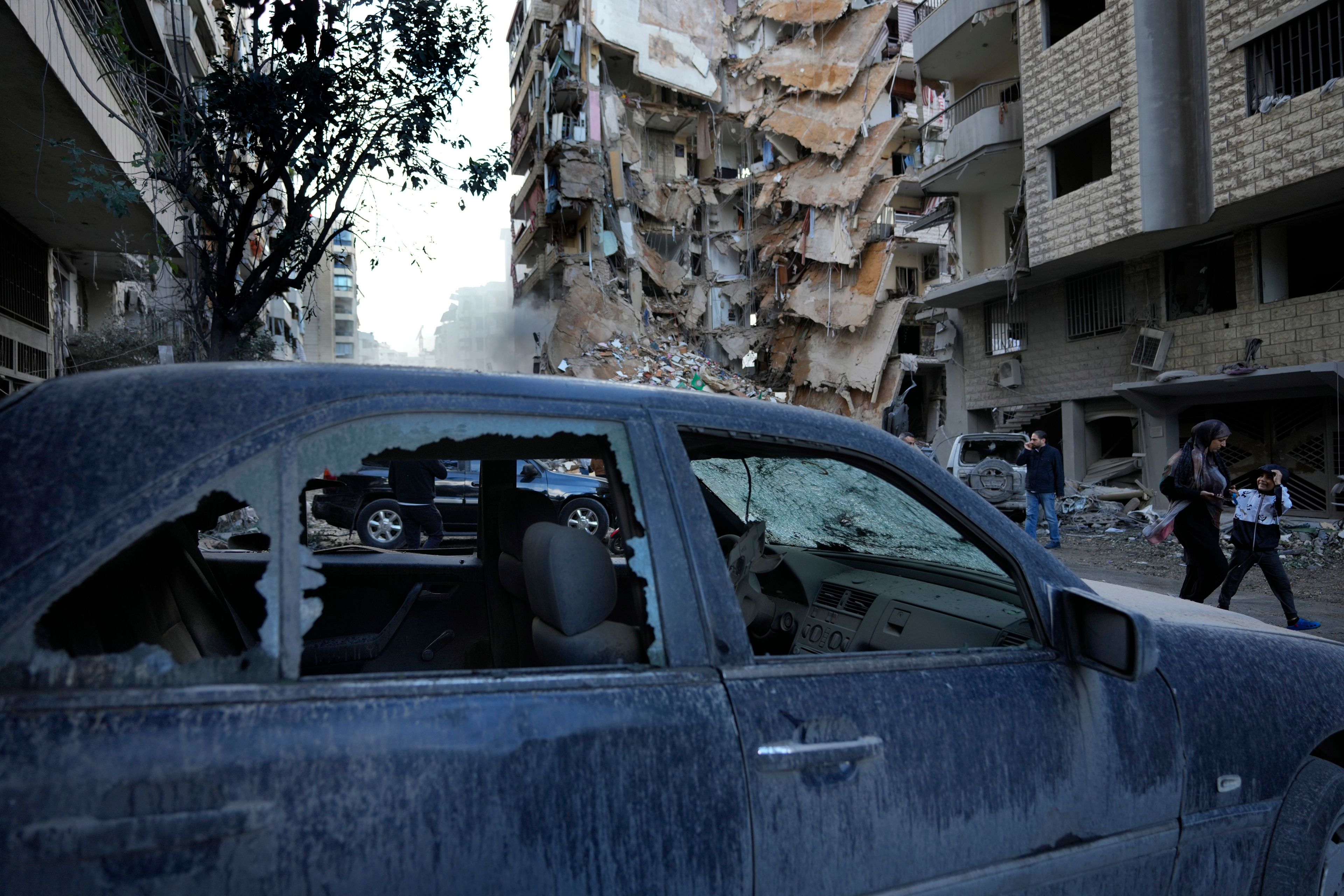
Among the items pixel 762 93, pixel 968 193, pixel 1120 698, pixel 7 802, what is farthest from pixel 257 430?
Result: pixel 762 93

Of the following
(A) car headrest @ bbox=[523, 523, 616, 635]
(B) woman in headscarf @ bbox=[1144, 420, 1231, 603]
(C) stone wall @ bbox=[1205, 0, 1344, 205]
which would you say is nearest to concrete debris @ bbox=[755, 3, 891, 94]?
(C) stone wall @ bbox=[1205, 0, 1344, 205]

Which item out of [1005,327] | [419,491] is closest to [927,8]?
[1005,327]

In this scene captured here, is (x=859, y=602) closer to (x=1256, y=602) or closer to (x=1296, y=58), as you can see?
(x=1256, y=602)

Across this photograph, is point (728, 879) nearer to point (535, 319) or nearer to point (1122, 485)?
point (1122, 485)

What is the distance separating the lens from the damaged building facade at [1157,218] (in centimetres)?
1325

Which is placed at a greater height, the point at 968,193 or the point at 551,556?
the point at 968,193

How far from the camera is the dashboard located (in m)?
2.06

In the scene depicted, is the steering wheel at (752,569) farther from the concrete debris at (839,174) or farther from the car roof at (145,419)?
the concrete debris at (839,174)

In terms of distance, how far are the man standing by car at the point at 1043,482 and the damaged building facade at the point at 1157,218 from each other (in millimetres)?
5052

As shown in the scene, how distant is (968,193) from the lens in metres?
21.8

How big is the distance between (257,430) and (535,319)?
35.2 metres

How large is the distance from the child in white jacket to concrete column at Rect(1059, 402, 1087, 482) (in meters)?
12.4

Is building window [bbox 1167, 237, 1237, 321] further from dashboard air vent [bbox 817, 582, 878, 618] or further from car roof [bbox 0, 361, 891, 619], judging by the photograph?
car roof [bbox 0, 361, 891, 619]

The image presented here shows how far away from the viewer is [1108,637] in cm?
171
